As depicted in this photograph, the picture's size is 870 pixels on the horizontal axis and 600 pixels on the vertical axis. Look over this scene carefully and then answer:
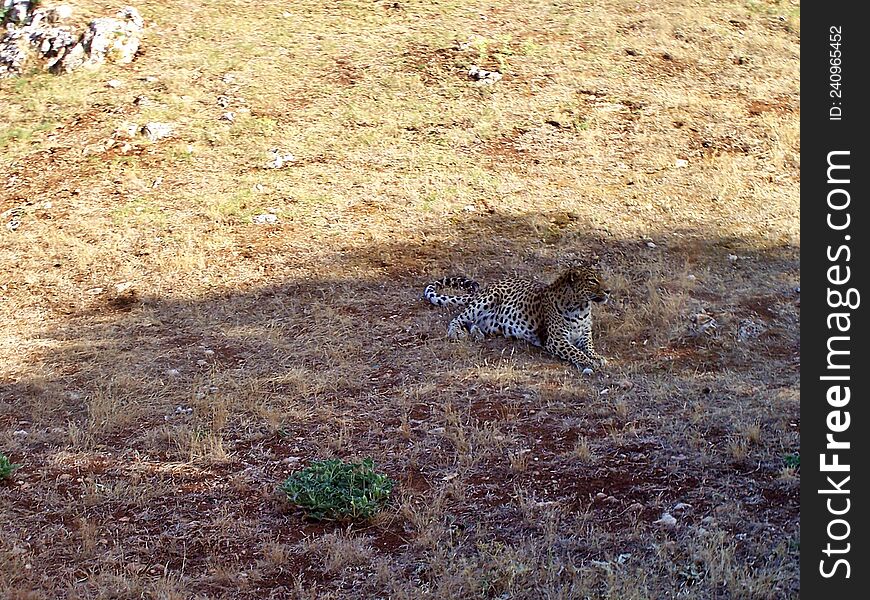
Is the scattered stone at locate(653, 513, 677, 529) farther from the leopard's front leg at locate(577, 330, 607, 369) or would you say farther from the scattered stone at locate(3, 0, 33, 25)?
the scattered stone at locate(3, 0, 33, 25)

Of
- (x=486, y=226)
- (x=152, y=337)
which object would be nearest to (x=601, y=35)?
(x=486, y=226)

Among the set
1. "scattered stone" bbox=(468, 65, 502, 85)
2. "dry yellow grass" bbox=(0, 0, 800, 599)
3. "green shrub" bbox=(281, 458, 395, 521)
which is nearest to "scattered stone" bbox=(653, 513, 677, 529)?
"dry yellow grass" bbox=(0, 0, 800, 599)

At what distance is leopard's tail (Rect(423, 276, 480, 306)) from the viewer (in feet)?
36.2

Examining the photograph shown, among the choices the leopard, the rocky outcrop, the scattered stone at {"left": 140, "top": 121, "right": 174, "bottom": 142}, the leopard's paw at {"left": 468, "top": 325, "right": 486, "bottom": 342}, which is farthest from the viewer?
the rocky outcrop

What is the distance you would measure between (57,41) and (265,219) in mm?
5804

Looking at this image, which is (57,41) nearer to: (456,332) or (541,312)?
(456,332)

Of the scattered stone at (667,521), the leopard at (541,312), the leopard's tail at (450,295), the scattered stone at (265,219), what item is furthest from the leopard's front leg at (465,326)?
the scattered stone at (667,521)

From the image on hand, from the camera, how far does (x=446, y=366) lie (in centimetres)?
957

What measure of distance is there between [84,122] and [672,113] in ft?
30.5

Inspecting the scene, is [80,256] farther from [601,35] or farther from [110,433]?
[601,35]

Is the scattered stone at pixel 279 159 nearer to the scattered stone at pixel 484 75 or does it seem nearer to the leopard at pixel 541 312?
the scattered stone at pixel 484 75

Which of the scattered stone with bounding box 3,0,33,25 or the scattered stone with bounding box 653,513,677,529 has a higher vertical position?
the scattered stone with bounding box 3,0,33,25

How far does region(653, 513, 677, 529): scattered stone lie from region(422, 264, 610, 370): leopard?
10.5 ft

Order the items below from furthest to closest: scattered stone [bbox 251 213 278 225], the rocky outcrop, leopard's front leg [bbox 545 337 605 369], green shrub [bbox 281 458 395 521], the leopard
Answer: the rocky outcrop, scattered stone [bbox 251 213 278 225], the leopard, leopard's front leg [bbox 545 337 605 369], green shrub [bbox 281 458 395 521]
